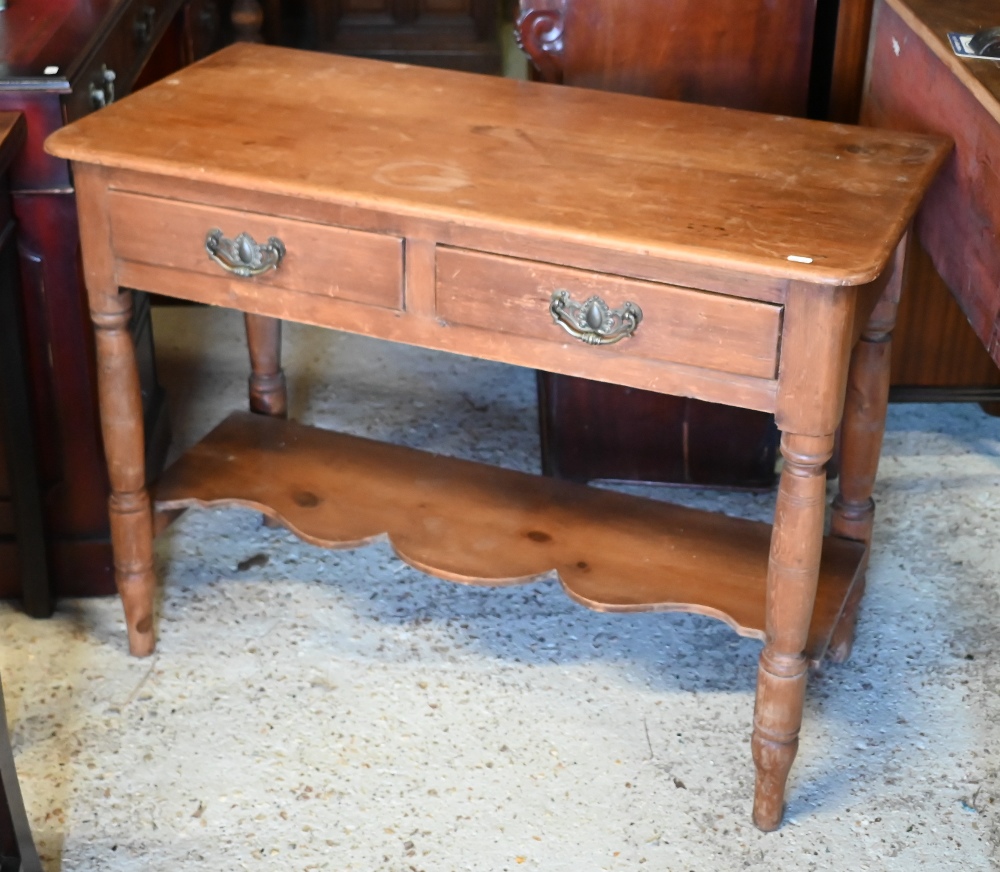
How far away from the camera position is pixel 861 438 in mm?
2059

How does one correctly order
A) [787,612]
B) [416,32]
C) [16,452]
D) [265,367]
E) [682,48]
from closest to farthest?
[787,612] < [16,452] < [682,48] < [265,367] < [416,32]

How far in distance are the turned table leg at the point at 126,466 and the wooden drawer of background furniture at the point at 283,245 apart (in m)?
0.12

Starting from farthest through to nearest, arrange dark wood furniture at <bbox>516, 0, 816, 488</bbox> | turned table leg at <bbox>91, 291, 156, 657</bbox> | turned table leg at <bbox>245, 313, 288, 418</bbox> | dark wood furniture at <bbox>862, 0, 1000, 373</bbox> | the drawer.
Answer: turned table leg at <bbox>245, 313, 288, 418</bbox>, dark wood furniture at <bbox>516, 0, 816, 488</bbox>, turned table leg at <bbox>91, 291, 156, 657</bbox>, dark wood furniture at <bbox>862, 0, 1000, 373</bbox>, the drawer

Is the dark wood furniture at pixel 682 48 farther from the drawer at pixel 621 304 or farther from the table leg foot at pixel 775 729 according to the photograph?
the table leg foot at pixel 775 729

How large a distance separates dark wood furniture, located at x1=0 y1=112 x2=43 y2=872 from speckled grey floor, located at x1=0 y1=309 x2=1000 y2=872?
4.0 inches

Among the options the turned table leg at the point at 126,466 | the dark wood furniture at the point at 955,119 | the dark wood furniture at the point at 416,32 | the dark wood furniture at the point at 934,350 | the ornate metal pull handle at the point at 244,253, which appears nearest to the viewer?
the dark wood furniture at the point at 955,119

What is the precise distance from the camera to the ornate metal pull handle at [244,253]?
5.82 ft

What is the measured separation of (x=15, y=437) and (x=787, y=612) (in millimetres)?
1223

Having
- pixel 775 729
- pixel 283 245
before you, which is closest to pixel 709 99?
pixel 283 245

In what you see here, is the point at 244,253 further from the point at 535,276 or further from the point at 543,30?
the point at 543,30

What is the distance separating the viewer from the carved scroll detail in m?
2.27

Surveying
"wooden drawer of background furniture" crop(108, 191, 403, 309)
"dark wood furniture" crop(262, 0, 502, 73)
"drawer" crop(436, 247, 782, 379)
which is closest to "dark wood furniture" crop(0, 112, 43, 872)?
"wooden drawer of background furniture" crop(108, 191, 403, 309)

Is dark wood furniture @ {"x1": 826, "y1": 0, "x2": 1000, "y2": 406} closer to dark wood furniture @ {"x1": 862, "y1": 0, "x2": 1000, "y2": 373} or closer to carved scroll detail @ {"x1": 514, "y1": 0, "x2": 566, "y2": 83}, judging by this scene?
dark wood furniture @ {"x1": 862, "y1": 0, "x2": 1000, "y2": 373}

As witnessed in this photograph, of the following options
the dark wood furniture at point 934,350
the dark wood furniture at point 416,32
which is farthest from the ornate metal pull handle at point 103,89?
the dark wood furniture at point 416,32
